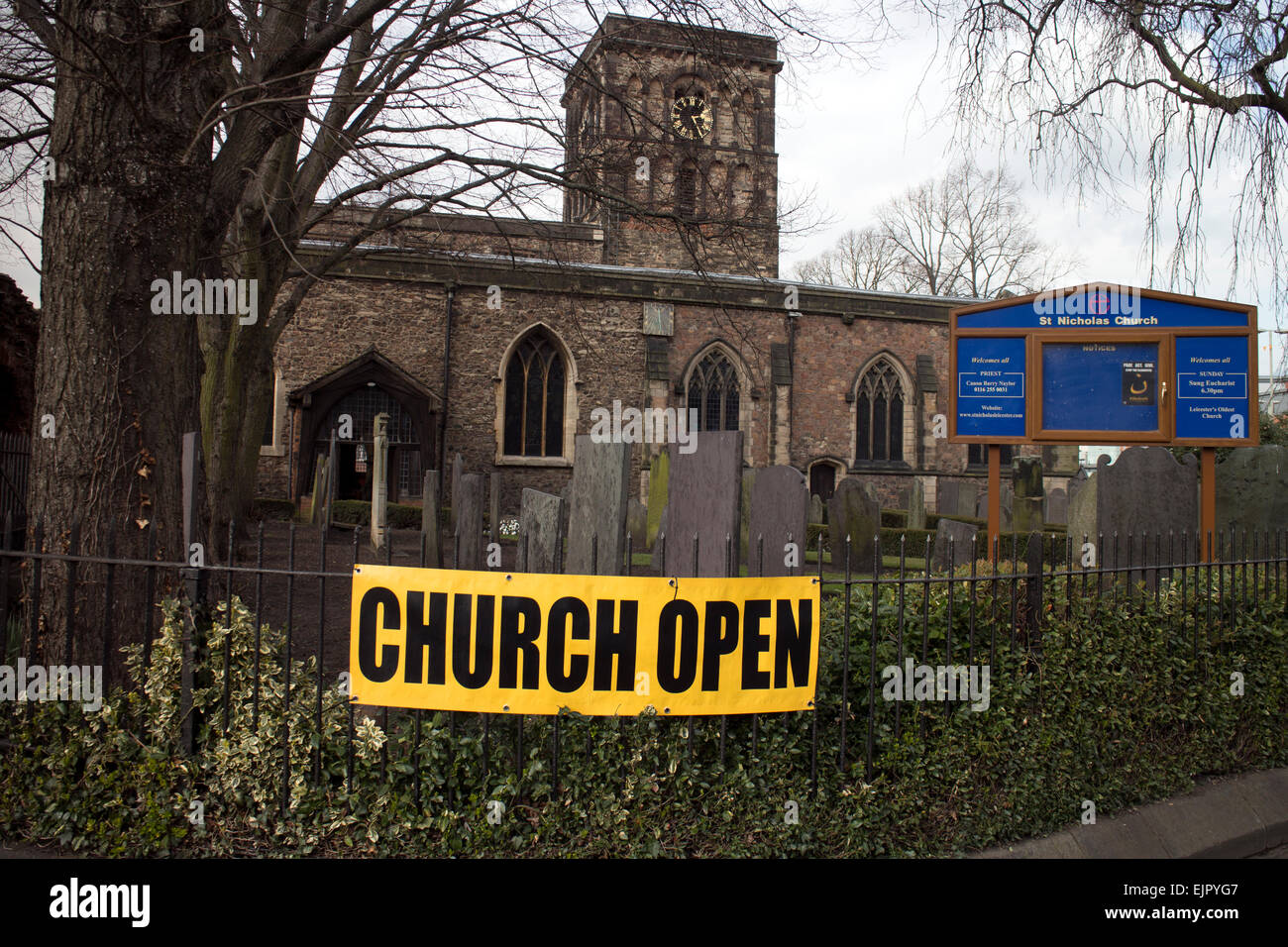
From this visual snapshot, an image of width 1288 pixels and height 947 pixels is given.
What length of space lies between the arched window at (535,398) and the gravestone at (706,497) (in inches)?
683

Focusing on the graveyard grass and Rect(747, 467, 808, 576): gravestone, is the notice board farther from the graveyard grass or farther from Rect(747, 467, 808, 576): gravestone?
the graveyard grass

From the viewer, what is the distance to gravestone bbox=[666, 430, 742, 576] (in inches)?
192

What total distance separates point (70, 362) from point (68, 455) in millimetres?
455

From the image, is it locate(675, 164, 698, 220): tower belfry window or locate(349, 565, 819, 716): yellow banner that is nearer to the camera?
locate(349, 565, 819, 716): yellow banner

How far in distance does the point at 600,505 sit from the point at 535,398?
708 inches

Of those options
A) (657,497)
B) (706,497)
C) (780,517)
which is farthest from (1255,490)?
(657,497)

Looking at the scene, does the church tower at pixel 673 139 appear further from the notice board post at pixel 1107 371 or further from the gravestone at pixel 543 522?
the gravestone at pixel 543 522

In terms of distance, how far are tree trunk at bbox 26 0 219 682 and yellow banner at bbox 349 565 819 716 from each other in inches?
56.7

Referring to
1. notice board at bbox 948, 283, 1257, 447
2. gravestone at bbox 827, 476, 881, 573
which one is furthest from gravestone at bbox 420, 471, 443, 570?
notice board at bbox 948, 283, 1257, 447

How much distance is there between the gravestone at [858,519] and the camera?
12.1m

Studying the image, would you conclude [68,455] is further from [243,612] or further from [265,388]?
[265,388]

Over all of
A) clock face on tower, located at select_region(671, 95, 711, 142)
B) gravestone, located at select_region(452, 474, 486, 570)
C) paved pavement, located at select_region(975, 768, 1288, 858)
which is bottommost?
paved pavement, located at select_region(975, 768, 1288, 858)

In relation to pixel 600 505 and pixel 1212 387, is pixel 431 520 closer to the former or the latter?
pixel 600 505

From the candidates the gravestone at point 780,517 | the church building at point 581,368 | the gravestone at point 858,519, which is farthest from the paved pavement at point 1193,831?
the church building at point 581,368
